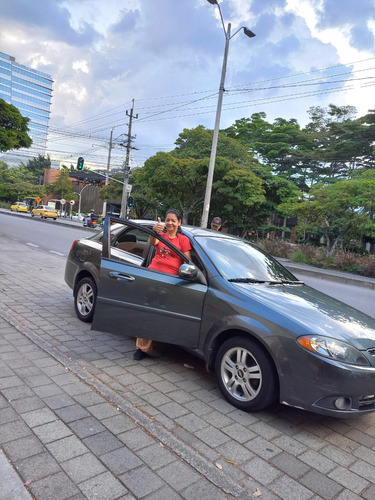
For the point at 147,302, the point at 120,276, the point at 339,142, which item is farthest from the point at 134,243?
the point at 339,142

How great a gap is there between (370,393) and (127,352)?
250cm

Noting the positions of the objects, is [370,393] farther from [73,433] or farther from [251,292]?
[73,433]

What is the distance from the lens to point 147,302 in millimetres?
3832

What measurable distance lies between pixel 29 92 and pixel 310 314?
6055 inches

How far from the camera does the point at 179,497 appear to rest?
2.15 m

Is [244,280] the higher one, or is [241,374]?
[244,280]

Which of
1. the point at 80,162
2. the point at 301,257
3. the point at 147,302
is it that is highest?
the point at 80,162

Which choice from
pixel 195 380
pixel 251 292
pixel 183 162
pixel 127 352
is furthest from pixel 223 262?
pixel 183 162

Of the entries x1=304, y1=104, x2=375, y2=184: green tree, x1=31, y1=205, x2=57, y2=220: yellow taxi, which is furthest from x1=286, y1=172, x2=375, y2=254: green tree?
x1=31, y1=205, x2=57, y2=220: yellow taxi

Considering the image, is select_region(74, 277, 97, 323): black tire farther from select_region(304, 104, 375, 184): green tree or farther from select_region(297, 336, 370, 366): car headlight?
select_region(304, 104, 375, 184): green tree

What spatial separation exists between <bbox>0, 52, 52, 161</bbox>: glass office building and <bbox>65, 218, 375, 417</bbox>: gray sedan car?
127080mm

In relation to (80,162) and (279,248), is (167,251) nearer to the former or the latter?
(279,248)

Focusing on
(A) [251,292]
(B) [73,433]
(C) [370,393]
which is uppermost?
(A) [251,292]

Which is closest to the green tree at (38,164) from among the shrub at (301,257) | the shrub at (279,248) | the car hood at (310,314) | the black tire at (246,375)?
the shrub at (279,248)
